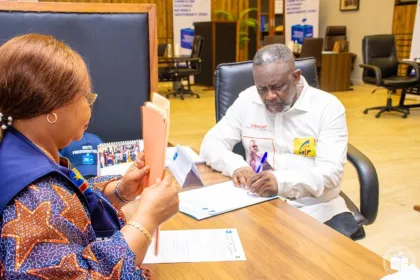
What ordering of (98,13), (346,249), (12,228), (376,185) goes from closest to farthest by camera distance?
(12,228), (346,249), (376,185), (98,13)

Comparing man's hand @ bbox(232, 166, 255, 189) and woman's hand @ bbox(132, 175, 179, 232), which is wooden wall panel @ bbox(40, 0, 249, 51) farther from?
woman's hand @ bbox(132, 175, 179, 232)

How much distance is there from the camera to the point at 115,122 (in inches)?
79.8

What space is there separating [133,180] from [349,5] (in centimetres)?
909

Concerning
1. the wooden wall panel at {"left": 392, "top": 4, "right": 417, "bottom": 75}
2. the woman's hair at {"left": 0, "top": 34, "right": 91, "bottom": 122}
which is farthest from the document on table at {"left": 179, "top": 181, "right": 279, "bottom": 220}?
the wooden wall panel at {"left": 392, "top": 4, "right": 417, "bottom": 75}

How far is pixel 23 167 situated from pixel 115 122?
134cm

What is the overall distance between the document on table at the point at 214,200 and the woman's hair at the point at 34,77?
0.63m

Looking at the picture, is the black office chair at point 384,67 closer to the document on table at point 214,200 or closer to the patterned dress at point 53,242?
the document on table at point 214,200

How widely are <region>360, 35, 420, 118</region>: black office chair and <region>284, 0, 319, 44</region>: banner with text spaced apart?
10.4 ft

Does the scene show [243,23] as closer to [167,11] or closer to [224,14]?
[224,14]

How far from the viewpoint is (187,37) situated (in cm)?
895

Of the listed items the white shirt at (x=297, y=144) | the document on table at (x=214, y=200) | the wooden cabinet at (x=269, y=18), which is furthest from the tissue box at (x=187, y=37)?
the document on table at (x=214, y=200)

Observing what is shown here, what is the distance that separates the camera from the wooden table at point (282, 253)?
37.8 inches

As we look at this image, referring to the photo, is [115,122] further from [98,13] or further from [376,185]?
[376,185]

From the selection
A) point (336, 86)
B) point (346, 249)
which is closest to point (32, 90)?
point (346, 249)
